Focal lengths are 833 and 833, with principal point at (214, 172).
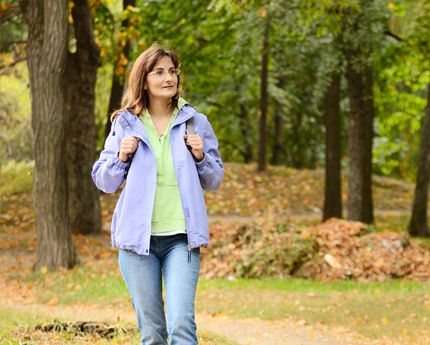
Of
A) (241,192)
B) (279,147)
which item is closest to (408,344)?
(241,192)

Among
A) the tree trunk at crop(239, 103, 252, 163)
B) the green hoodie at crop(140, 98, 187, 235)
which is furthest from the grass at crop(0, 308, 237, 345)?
the tree trunk at crop(239, 103, 252, 163)

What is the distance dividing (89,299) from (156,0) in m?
11.4

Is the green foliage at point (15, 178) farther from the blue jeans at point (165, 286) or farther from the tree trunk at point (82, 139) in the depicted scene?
the blue jeans at point (165, 286)

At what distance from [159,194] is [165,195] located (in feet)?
0.12

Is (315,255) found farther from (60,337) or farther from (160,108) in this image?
(160,108)

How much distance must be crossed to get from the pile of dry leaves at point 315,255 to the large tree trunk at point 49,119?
8.63 ft

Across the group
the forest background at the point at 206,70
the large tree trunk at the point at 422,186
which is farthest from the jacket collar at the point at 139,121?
the large tree trunk at the point at 422,186

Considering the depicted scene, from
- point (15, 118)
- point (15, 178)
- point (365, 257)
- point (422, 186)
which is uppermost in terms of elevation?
point (15, 118)

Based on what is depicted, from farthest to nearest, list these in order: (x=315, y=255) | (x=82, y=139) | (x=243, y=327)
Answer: (x=82, y=139) < (x=315, y=255) < (x=243, y=327)

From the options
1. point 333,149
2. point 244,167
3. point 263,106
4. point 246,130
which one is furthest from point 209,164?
point 246,130

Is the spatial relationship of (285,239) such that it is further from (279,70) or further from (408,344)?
(279,70)

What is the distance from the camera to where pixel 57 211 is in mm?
13586

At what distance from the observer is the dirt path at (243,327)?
9.02m

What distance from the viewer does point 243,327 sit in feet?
32.3
